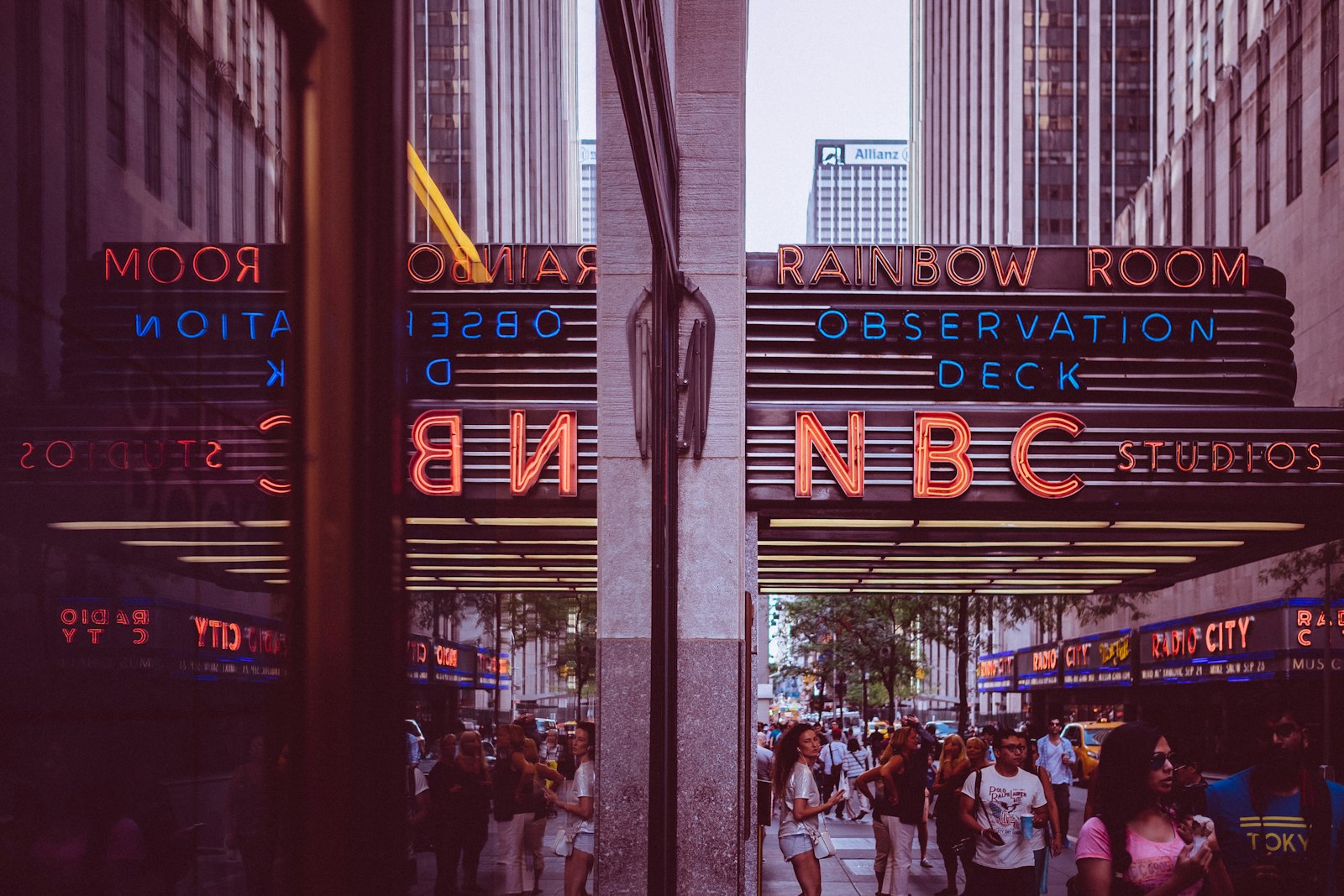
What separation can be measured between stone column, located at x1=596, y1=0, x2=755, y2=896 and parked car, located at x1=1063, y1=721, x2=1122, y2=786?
2356 cm

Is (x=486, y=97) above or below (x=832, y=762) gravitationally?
above

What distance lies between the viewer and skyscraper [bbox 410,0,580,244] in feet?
7.67

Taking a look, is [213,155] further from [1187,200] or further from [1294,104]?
[1187,200]

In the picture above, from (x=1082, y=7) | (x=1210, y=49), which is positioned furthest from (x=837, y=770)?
(x=1082, y=7)

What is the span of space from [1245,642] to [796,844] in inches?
1136

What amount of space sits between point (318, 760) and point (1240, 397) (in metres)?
17.7

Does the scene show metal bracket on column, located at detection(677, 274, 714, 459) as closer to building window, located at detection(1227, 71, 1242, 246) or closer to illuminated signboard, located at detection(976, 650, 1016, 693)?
building window, located at detection(1227, 71, 1242, 246)

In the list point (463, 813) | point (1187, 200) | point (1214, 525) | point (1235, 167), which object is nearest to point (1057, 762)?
point (1214, 525)

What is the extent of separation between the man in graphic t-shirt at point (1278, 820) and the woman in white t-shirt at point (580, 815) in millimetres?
5122

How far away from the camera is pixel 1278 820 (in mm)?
6148

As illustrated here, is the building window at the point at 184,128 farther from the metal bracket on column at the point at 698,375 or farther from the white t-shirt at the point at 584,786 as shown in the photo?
the white t-shirt at the point at 584,786

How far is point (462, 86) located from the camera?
2668 millimetres

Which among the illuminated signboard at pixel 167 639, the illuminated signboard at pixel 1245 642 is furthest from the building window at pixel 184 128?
the illuminated signboard at pixel 1245 642

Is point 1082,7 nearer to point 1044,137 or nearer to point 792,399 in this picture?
point 1044,137
